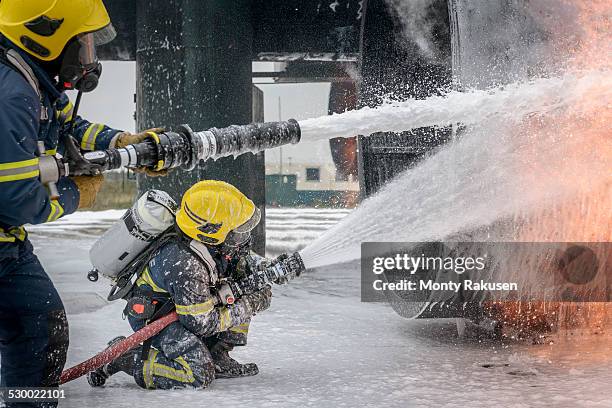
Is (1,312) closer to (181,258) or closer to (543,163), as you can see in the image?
(181,258)

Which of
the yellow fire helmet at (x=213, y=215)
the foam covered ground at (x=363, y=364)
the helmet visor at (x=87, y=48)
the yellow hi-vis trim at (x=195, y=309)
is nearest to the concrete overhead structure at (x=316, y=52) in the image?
the foam covered ground at (x=363, y=364)

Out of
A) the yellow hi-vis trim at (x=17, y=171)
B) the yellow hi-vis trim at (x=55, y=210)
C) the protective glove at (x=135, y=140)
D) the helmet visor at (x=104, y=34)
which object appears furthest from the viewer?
the protective glove at (x=135, y=140)

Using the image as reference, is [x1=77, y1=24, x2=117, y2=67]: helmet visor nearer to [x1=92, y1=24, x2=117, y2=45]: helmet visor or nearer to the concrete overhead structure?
[x1=92, y1=24, x2=117, y2=45]: helmet visor

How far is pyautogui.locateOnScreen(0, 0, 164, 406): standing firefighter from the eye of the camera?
241cm

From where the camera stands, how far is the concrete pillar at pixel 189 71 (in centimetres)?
630

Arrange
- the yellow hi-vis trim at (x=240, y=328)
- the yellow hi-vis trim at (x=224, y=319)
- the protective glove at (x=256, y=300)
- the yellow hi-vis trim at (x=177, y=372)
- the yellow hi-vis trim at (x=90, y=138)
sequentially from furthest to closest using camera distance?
the yellow hi-vis trim at (x=240, y=328)
the protective glove at (x=256, y=300)
the yellow hi-vis trim at (x=224, y=319)
the yellow hi-vis trim at (x=177, y=372)
the yellow hi-vis trim at (x=90, y=138)

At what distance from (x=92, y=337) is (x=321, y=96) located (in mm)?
4997

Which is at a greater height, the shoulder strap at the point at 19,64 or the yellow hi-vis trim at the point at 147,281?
the shoulder strap at the point at 19,64

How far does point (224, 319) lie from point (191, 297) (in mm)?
209

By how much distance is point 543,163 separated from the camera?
3.61 m

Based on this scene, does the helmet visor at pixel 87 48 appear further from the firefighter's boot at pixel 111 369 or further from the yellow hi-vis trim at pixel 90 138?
the firefighter's boot at pixel 111 369

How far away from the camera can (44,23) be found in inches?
100.0

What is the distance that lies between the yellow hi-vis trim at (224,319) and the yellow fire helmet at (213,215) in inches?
12.6

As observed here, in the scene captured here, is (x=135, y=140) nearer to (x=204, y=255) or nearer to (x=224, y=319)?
(x=204, y=255)
